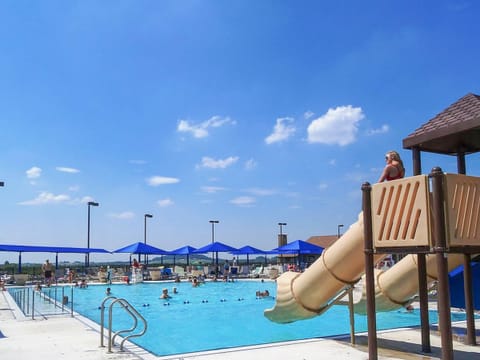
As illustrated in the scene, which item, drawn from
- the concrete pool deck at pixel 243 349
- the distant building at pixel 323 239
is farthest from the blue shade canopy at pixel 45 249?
the distant building at pixel 323 239

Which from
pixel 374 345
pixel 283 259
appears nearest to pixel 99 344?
pixel 374 345

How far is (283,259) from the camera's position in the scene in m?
53.5

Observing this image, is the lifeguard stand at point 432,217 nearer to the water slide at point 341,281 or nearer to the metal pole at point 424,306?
the metal pole at point 424,306

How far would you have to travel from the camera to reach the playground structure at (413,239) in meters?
5.86

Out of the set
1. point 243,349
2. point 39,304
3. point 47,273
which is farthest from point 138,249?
point 243,349

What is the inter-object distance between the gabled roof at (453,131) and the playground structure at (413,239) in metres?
0.02

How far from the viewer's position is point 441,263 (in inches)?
225

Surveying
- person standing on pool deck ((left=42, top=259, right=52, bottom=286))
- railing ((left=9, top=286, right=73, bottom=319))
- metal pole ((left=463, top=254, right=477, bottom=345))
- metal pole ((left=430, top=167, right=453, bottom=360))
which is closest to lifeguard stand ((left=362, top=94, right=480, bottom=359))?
metal pole ((left=430, top=167, right=453, bottom=360))

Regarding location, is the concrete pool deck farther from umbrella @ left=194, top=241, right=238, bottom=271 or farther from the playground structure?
umbrella @ left=194, top=241, right=238, bottom=271

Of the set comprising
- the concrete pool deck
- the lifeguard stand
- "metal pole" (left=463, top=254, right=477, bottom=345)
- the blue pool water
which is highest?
the lifeguard stand

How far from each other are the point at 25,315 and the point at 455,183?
1120 cm

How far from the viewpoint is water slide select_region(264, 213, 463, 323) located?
7.77 m

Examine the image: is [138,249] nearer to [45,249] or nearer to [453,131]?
[45,249]

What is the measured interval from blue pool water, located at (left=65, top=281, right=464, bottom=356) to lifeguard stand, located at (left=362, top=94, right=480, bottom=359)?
4071 mm
